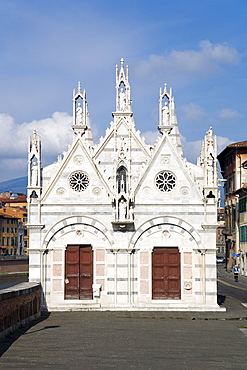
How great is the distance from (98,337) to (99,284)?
853 cm

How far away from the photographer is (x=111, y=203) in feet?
96.7

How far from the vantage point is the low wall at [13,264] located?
83.6m

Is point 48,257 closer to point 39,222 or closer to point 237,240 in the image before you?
point 39,222

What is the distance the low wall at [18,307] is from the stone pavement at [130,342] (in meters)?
0.41

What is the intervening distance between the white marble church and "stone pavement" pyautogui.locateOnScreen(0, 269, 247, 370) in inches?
50.2

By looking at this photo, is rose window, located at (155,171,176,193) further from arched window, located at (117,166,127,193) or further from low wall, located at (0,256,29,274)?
low wall, located at (0,256,29,274)

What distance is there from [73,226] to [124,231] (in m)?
2.50

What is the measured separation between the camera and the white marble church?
95.4ft

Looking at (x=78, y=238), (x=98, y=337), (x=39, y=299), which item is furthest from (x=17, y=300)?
(x=78, y=238)

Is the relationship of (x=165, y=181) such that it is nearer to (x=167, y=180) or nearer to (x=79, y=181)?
(x=167, y=180)

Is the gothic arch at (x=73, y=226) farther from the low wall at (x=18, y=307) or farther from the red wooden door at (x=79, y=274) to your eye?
the low wall at (x=18, y=307)

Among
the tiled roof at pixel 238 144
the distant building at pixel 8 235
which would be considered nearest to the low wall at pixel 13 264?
the distant building at pixel 8 235

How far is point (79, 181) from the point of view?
98.4ft

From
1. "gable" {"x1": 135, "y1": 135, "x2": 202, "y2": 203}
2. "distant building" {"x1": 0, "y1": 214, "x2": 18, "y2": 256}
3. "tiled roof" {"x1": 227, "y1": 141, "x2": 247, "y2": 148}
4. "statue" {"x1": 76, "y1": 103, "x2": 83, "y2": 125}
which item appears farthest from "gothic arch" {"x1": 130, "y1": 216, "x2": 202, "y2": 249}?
"distant building" {"x1": 0, "y1": 214, "x2": 18, "y2": 256}
